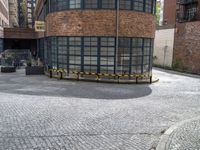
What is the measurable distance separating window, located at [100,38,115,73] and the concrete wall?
1675 centimetres

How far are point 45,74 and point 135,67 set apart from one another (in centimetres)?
887

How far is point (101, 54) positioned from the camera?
18.8m

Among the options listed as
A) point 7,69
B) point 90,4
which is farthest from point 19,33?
point 90,4

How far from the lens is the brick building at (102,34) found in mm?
18562

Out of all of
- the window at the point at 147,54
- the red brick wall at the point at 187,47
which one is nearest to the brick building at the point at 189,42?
the red brick wall at the point at 187,47

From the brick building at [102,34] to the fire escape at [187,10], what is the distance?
16.2 metres

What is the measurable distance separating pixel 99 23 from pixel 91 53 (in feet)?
8.44

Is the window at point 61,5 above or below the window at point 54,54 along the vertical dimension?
above

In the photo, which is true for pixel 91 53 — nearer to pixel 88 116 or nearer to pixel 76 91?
pixel 76 91

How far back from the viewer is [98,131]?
803 centimetres

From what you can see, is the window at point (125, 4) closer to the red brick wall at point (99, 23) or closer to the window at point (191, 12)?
the red brick wall at point (99, 23)

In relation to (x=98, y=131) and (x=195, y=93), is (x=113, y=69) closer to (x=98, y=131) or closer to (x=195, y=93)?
(x=195, y=93)

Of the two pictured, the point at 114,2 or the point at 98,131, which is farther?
the point at 114,2

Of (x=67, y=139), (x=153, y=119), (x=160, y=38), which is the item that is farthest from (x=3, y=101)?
(x=160, y=38)
